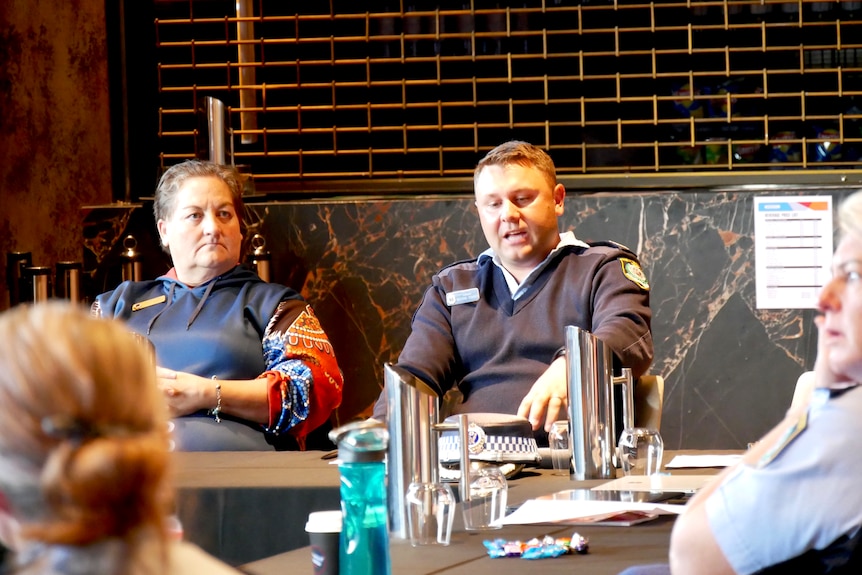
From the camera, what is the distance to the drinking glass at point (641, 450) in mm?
2217

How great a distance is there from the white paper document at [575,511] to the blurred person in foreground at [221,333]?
127cm

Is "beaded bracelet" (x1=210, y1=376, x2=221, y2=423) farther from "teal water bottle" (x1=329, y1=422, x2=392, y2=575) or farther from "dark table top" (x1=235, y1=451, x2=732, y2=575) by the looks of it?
"teal water bottle" (x1=329, y1=422, x2=392, y2=575)

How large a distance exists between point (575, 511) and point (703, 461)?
58cm

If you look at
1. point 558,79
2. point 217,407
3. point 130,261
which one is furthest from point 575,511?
point 558,79

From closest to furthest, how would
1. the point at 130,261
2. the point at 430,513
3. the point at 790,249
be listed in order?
the point at 430,513 < the point at 790,249 < the point at 130,261

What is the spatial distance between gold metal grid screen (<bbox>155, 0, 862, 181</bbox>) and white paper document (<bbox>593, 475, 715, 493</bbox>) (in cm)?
216

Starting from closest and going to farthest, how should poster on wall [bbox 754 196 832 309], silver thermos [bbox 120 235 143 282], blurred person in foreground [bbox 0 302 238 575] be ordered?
blurred person in foreground [bbox 0 302 238 575], poster on wall [bbox 754 196 832 309], silver thermos [bbox 120 235 143 282]

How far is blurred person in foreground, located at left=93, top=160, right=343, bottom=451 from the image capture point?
9.85ft

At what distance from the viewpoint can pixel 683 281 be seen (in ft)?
12.3

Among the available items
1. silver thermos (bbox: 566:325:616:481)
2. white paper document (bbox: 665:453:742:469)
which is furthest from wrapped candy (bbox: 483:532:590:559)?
white paper document (bbox: 665:453:742:469)

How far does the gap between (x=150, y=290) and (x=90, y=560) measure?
8.81 ft

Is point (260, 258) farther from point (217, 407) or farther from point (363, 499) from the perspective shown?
A: point (363, 499)

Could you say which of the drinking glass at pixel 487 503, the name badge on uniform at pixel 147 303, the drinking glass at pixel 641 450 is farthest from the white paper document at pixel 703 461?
the name badge on uniform at pixel 147 303

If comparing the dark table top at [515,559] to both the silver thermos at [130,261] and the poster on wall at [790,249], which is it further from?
the silver thermos at [130,261]
